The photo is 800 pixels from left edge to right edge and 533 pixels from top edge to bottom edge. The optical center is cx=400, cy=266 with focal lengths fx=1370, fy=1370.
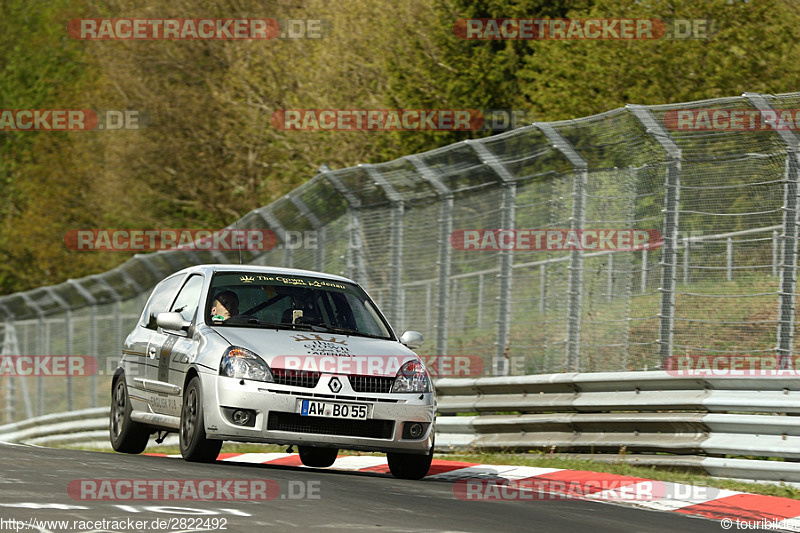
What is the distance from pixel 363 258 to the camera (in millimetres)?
16203

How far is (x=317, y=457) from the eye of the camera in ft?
40.3

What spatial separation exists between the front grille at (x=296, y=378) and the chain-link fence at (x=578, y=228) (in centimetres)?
316

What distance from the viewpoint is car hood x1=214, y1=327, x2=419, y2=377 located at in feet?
31.9

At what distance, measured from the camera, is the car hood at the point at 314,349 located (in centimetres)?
971

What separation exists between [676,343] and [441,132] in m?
20.9

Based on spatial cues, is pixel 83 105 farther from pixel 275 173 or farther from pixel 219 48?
pixel 275 173

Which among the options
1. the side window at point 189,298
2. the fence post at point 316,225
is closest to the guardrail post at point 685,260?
the side window at point 189,298

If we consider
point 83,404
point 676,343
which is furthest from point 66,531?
point 83,404

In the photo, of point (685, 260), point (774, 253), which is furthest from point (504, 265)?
point (774, 253)

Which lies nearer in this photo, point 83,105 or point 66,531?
point 66,531

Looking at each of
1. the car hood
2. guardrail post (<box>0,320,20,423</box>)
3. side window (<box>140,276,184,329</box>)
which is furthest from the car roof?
guardrail post (<box>0,320,20,423</box>)

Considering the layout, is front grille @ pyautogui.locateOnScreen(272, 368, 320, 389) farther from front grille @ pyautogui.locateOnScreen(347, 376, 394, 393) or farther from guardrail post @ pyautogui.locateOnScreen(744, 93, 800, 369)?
guardrail post @ pyautogui.locateOnScreen(744, 93, 800, 369)

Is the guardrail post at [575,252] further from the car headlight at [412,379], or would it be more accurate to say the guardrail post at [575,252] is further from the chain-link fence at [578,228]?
the car headlight at [412,379]

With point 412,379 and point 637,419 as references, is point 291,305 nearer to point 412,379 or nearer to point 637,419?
point 412,379
